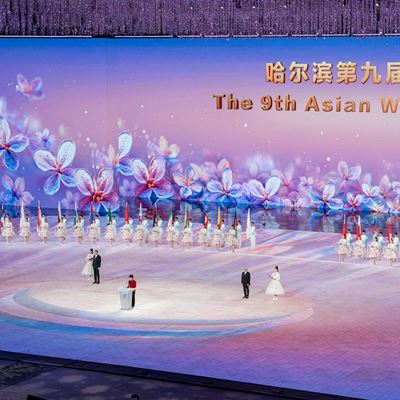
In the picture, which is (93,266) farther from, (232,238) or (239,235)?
(239,235)

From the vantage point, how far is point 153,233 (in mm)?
31969

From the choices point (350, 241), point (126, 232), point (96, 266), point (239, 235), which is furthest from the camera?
point (126, 232)

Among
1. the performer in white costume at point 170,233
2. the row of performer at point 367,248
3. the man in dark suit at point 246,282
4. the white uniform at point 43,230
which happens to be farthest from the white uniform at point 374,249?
the white uniform at point 43,230

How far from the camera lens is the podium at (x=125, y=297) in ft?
79.8

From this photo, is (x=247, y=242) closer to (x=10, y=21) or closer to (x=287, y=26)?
(x=287, y=26)

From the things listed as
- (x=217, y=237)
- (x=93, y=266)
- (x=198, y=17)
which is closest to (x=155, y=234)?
(x=217, y=237)

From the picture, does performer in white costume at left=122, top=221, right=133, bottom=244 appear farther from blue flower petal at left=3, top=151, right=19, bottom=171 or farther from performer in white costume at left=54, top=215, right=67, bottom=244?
blue flower petal at left=3, top=151, right=19, bottom=171

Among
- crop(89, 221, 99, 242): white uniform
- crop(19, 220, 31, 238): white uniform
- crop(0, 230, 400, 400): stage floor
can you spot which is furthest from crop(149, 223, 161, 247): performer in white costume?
crop(19, 220, 31, 238): white uniform

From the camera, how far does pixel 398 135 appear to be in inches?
1437

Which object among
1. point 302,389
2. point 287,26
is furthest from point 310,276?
point 287,26

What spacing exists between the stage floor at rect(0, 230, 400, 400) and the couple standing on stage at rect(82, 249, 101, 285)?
10.1 inches

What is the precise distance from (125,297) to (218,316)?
82.3 inches

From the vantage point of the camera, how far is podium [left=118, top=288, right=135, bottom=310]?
79.8 feet

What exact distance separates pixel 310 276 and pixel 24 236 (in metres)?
9.29
